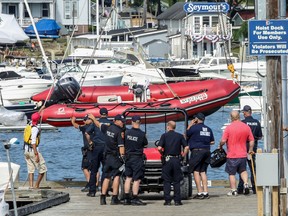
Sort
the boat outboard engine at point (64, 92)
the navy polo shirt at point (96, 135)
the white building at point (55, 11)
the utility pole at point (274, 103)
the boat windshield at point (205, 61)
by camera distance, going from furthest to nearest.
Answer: the white building at point (55, 11)
the boat windshield at point (205, 61)
the boat outboard engine at point (64, 92)
the navy polo shirt at point (96, 135)
the utility pole at point (274, 103)

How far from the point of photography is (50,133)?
47.3 m

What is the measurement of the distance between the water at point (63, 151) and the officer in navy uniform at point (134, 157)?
35.1 ft

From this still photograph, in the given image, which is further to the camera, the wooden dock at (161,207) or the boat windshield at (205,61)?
the boat windshield at (205,61)

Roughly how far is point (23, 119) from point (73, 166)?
703 cm

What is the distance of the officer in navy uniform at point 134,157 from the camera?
19.0 meters

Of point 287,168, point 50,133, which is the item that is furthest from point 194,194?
point 50,133

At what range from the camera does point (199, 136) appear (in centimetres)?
2027

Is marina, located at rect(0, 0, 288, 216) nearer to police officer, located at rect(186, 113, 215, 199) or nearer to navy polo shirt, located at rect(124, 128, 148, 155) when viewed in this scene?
police officer, located at rect(186, 113, 215, 199)

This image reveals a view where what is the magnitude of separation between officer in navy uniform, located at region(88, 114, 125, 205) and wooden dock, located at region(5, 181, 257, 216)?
0.92ft

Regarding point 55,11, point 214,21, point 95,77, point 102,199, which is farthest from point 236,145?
point 55,11

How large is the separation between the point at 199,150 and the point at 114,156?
1.79 metres

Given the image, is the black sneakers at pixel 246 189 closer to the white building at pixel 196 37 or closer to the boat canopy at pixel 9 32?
the boat canopy at pixel 9 32

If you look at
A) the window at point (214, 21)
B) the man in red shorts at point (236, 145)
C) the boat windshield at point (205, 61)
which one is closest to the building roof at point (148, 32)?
the window at point (214, 21)

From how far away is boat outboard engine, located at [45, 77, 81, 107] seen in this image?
38.9 m
